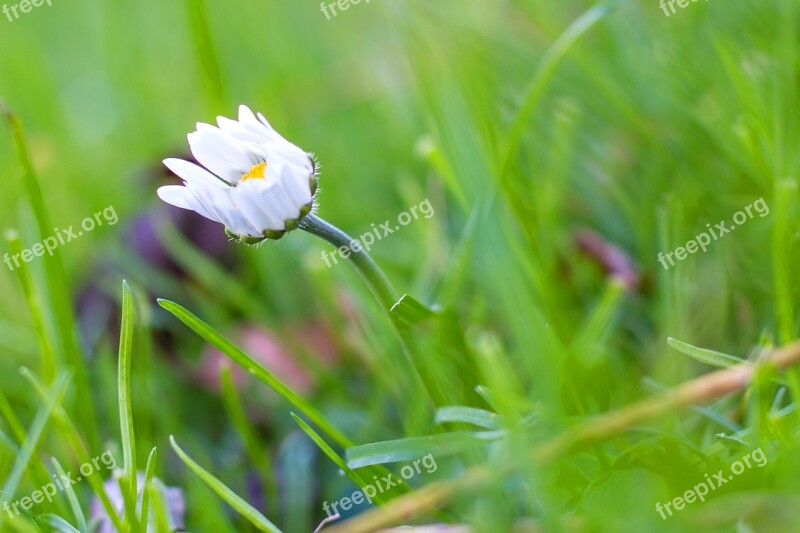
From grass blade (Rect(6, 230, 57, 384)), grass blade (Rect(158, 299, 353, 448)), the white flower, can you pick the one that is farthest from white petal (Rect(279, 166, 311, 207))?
grass blade (Rect(6, 230, 57, 384))

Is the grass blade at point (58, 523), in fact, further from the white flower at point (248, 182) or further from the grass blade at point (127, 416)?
the white flower at point (248, 182)

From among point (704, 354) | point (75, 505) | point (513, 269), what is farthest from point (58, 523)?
point (704, 354)

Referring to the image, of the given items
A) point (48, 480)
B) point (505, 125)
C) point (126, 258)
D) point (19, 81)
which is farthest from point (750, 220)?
point (19, 81)

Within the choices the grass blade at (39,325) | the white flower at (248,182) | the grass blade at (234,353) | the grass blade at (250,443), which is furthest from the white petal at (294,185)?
the grass blade at (39,325)

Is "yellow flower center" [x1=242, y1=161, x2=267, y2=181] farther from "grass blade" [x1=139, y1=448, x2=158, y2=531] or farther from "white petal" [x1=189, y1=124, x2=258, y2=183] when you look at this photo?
"grass blade" [x1=139, y1=448, x2=158, y2=531]

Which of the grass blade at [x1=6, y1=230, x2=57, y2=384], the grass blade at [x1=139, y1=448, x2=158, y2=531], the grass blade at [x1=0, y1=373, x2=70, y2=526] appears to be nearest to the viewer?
the grass blade at [x1=139, y1=448, x2=158, y2=531]

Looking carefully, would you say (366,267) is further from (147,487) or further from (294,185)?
(147,487)

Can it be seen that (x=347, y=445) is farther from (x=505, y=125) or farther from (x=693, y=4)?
(x=693, y=4)
